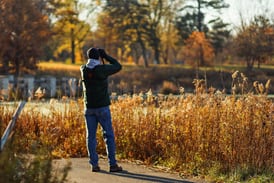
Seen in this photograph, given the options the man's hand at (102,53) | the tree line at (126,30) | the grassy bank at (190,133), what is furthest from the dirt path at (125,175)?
the tree line at (126,30)

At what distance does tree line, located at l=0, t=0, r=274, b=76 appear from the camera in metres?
36.2

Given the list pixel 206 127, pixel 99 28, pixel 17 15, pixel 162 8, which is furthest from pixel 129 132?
pixel 162 8

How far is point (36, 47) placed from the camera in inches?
1447

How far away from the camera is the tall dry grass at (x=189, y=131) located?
7969mm

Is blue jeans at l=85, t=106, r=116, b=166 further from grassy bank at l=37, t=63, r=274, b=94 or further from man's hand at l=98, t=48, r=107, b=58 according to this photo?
grassy bank at l=37, t=63, r=274, b=94

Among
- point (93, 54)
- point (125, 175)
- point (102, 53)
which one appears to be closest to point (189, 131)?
point (125, 175)

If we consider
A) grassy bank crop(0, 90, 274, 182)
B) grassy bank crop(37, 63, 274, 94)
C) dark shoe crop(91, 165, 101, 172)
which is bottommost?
grassy bank crop(37, 63, 274, 94)

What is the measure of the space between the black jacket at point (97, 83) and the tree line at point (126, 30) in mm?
28243

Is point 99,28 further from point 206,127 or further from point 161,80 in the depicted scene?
point 206,127

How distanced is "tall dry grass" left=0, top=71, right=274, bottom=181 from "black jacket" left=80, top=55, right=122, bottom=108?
0.85 m

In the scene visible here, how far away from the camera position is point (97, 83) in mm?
8219

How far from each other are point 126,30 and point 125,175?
4575 centimetres

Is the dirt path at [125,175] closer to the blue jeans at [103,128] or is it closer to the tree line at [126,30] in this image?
the blue jeans at [103,128]

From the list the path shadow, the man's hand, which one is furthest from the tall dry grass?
the man's hand
